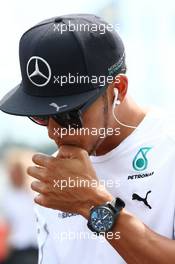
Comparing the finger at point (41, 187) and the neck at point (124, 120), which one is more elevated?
the neck at point (124, 120)

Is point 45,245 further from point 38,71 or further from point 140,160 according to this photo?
point 38,71

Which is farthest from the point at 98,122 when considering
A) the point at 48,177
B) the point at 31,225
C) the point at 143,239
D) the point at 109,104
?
the point at 31,225

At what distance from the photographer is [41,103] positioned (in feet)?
10.8

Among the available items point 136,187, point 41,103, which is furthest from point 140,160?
point 41,103

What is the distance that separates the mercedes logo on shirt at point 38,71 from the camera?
329 cm

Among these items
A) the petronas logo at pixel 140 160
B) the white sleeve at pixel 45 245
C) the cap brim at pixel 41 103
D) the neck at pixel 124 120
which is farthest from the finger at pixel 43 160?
the white sleeve at pixel 45 245

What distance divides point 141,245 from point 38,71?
2.92ft

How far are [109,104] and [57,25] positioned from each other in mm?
438

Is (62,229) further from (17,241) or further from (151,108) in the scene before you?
(17,241)

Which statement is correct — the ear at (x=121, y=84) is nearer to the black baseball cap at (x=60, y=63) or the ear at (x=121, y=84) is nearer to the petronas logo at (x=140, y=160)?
the black baseball cap at (x=60, y=63)

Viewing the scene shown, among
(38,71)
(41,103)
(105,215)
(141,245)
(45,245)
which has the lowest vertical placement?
(45,245)

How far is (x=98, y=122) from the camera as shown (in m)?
3.43

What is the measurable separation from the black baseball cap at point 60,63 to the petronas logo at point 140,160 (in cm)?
44

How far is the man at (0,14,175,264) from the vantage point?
10.7 ft
